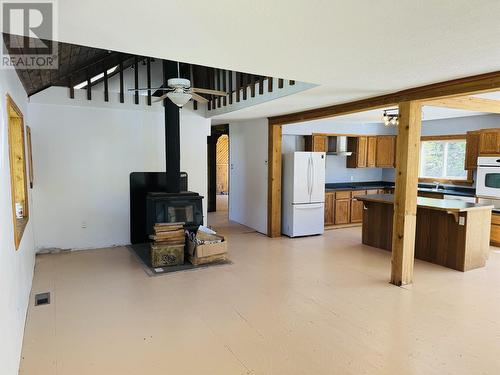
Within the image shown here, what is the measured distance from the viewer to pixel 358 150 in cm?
817

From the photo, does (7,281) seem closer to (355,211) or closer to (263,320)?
(263,320)

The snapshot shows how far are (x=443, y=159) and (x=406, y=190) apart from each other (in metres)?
4.53

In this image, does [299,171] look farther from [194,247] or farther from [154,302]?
[154,302]

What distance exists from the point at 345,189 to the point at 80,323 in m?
6.07

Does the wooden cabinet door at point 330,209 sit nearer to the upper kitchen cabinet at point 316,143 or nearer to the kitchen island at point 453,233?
the upper kitchen cabinet at point 316,143

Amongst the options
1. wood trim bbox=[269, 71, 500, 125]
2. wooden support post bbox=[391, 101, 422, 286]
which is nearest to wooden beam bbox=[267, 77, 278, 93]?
wood trim bbox=[269, 71, 500, 125]

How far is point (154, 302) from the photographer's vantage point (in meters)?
3.69

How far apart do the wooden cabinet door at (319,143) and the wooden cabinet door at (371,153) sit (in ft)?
3.93

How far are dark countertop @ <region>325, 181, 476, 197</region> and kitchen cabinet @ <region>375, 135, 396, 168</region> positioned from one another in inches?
22.7

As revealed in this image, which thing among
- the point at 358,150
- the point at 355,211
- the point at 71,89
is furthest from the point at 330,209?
the point at 71,89

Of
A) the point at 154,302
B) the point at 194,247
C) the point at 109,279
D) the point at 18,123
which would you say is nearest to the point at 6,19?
the point at 18,123

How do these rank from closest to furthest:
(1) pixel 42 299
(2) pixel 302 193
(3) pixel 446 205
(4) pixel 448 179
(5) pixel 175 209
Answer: (1) pixel 42 299 → (3) pixel 446 205 → (5) pixel 175 209 → (2) pixel 302 193 → (4) pixel 448 179

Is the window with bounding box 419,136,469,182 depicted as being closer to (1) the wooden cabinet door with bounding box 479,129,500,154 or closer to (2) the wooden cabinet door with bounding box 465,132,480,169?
(2) the wooden cabinet door with bounding box 465,132,480,169

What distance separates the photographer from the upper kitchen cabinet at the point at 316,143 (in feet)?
25.4
